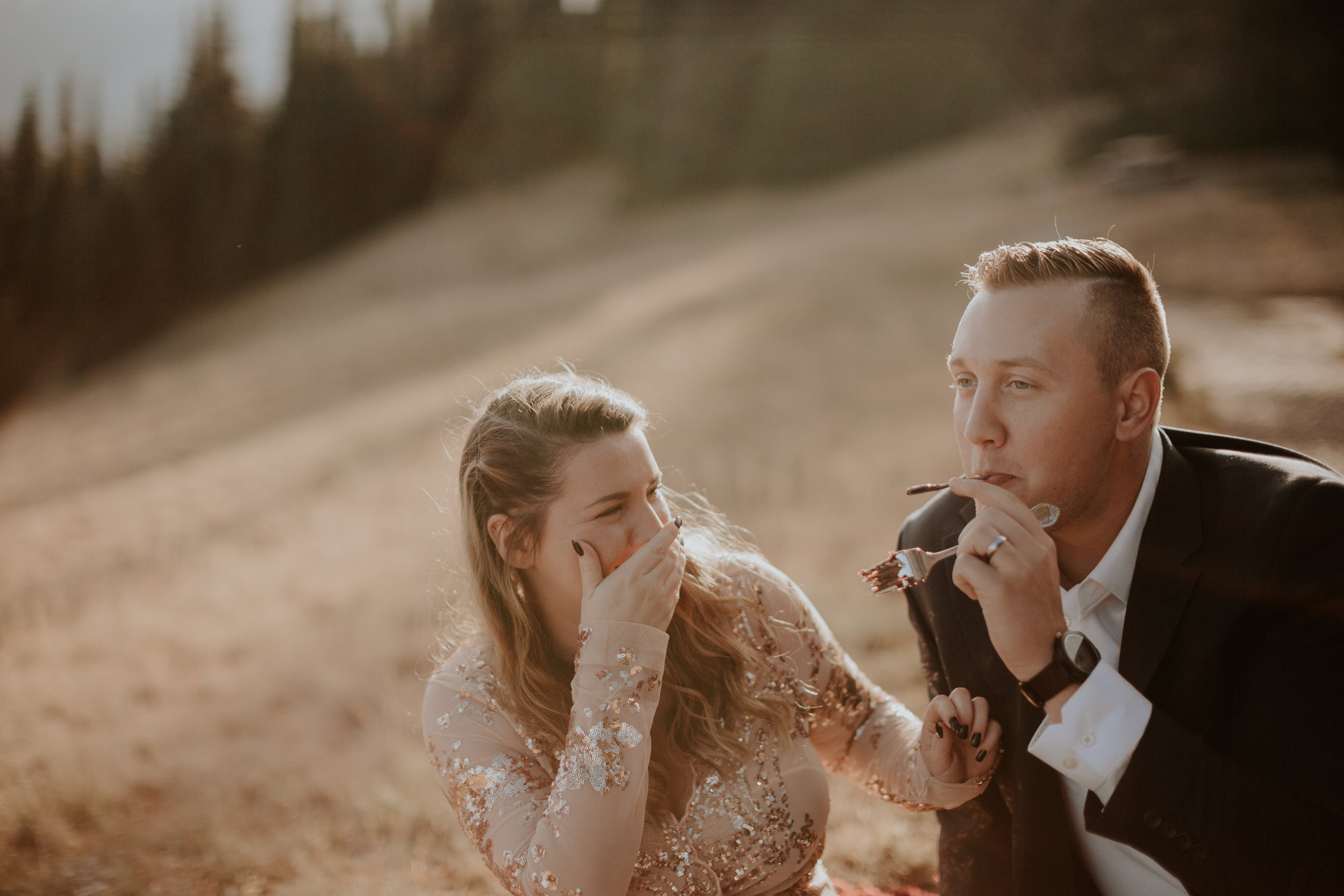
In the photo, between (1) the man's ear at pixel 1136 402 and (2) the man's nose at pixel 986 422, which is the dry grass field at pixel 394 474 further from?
(1) the man's ear at pixel 1136 402

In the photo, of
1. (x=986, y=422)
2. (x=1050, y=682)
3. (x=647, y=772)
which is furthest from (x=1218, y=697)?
(x=647, y=772)

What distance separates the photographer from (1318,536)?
1.97 metres

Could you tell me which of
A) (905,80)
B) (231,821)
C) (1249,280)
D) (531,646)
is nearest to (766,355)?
(1249,280)

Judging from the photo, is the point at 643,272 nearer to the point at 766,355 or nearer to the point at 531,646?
the point at 766,355

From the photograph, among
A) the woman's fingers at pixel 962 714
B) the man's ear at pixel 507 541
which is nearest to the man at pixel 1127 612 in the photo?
the woman's fingers at pixel 962 714

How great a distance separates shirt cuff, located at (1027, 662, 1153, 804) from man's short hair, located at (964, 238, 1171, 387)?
2.40ft

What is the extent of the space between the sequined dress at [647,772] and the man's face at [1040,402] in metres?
0.84

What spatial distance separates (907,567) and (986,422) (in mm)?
411

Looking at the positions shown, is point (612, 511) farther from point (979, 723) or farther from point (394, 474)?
point (394, 474)

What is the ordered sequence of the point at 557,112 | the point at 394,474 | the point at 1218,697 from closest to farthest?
the point at 1218,697, the point at 394,474, the point at 557,112

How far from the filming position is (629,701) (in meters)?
2.10

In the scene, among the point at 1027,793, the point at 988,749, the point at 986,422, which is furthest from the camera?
the point at 988,749

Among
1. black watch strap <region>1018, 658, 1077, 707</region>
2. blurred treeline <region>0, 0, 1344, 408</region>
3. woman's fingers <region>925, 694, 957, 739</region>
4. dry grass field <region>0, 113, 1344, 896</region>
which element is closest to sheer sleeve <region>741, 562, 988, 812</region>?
woman's fingers <region>925, 694, 957, 739</region>

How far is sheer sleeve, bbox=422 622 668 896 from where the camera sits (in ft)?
6.57
